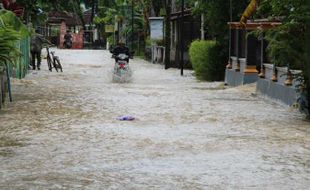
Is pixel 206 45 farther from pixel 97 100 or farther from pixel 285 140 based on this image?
pixel 285 140

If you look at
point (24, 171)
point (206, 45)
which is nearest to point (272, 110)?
point (24, 171)

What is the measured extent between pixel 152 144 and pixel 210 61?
51.2ft

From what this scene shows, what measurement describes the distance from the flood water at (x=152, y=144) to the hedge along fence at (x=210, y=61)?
833 centimetres

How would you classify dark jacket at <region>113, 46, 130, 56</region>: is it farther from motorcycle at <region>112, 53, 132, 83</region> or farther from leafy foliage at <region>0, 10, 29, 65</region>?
leafy foliage at <region>0, 10, 29, 65</region>

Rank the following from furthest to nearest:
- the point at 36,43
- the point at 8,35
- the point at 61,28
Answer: the point at 61,28
the point at 36,43
the point at 8,35

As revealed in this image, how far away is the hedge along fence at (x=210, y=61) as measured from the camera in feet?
79.9

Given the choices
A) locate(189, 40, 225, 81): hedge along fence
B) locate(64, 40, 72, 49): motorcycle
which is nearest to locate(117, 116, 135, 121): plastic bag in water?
locate(189, 40, 225, 81): hedge along fence

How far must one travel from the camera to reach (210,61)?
80.1ft

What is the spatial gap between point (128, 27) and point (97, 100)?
36.3 m

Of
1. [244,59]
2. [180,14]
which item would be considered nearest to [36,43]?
[180,14]

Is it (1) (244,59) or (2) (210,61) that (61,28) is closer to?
(2) (210,61)

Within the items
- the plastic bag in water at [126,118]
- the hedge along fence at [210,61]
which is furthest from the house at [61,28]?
the plastic bag in water at [126,118]

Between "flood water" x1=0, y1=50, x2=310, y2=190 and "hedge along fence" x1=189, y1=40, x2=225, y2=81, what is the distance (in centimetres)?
833

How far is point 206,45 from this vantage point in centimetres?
2442
